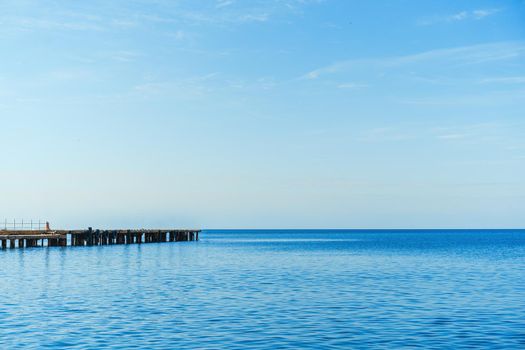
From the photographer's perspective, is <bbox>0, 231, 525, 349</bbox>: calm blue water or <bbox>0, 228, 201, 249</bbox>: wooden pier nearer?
<bbox>0, 231, 525, 349</bbox>: calm blue water

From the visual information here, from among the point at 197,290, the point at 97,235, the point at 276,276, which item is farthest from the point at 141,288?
the point at 97,235

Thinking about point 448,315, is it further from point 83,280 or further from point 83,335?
point 83,280

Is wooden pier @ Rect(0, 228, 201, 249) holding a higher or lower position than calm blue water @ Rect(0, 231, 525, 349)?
higher

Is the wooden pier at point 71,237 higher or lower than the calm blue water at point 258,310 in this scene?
higher

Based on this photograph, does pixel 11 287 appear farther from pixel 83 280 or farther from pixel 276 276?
pixel 276 276

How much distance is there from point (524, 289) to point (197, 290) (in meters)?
19.3

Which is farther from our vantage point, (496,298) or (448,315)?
(496,298)

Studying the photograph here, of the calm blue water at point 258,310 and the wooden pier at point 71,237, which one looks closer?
the calm blue water at point 258,310

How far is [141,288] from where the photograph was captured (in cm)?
3662

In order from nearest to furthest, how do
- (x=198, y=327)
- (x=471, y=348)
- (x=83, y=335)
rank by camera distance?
(x=471, y=348) < (x=83, y=335) < (x=198, y=327)

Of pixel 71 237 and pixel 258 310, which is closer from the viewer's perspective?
pixel 258 310

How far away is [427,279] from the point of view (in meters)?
43.0

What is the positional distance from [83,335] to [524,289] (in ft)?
88.1

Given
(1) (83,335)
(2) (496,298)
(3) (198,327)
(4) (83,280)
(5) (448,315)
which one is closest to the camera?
(1) (83,335)
